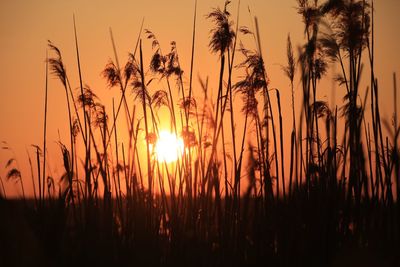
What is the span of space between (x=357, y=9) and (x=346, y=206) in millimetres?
1476

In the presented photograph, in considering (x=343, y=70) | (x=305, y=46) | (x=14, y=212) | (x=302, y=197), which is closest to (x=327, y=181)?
(x=302, y=197)

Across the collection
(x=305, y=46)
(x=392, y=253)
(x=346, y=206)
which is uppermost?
(x=305, y=46)

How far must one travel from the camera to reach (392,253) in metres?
3.41

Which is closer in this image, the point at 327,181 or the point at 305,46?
the point at 327,181

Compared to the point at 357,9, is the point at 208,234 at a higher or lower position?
lower

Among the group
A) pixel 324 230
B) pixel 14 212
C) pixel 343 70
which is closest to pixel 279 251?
pixel 324 230

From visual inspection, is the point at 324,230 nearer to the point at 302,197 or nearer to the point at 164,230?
the point at 302,197

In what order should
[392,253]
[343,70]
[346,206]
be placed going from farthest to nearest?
[343,70]
[346,206]
[392,253]

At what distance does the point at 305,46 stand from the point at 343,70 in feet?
1.34

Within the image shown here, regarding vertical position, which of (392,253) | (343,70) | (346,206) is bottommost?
(392,253)

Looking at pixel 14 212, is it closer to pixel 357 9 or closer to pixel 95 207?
pixel 95 207

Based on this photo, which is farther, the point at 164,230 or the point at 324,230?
the point at 164,230

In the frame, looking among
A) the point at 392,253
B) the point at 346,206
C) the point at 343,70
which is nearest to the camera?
the point at 392,253

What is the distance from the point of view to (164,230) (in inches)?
160
